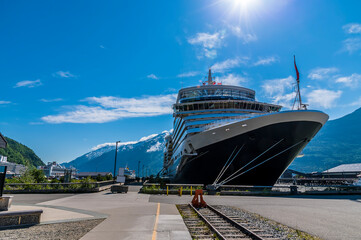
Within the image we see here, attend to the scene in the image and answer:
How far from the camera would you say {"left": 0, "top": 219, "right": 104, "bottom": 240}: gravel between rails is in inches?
231

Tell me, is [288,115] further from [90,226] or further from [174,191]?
[90,226]

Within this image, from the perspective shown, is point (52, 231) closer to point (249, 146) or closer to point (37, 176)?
point (249, 146)

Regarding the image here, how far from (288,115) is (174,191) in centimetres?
1177

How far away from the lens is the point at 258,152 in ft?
65.1

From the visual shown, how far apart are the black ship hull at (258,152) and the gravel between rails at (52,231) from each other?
572 inches

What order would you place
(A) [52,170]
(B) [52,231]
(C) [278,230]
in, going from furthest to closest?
(A) [52,170], (C) [278,230], (B) [52,231]

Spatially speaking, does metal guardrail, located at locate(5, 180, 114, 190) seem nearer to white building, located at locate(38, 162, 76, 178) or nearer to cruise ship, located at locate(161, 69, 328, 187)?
cruise ship, located at locate(161, 69, 328, 187)

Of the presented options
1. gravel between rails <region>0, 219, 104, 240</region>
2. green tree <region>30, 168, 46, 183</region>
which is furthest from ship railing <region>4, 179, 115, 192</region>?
gravel between rails <region>0, 219, 104, 240</region>

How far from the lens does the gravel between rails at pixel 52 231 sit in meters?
5.87

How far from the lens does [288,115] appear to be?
1836cm

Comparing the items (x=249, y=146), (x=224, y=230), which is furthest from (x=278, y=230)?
(x=249, y=146)

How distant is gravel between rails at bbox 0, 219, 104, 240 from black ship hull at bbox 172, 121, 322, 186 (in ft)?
47.7

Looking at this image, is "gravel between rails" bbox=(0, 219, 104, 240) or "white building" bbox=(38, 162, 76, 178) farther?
"white building" bbox=(38, 162, 76, 178)

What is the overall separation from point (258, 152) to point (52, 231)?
16.9 meters
